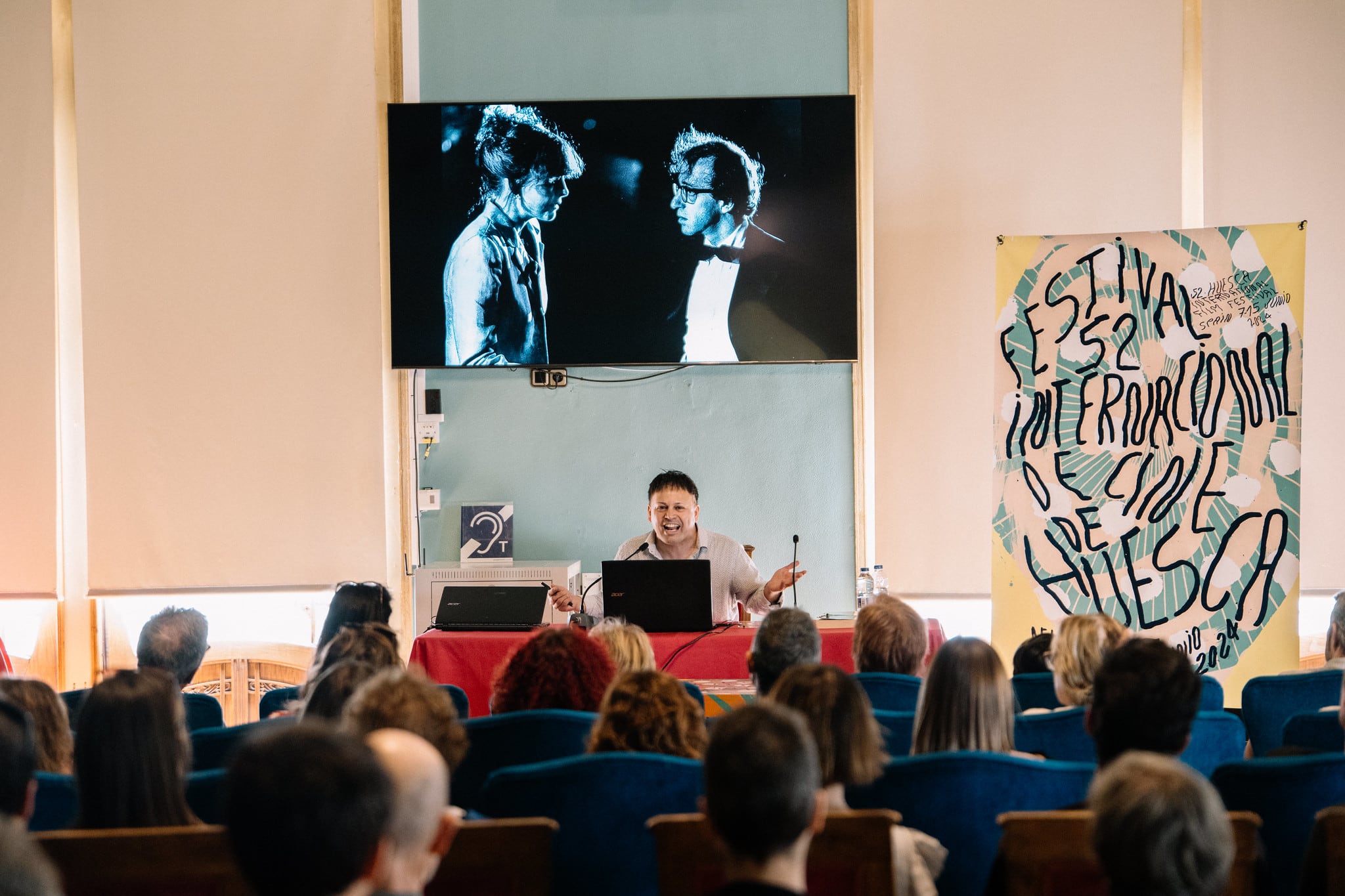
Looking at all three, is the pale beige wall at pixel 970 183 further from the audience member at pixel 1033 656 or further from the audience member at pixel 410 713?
the audience member at pixel 410 713

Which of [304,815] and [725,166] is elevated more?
[725,166]

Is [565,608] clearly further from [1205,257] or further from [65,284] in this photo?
[65,284]

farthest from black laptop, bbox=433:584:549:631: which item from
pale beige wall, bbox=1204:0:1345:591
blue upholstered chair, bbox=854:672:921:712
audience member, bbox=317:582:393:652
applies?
pale beige wall, bbox=1204:0:1345:591

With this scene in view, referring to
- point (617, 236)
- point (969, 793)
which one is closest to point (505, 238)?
point (617, 236)

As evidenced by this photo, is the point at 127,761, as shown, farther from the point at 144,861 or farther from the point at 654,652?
the point at 654,652

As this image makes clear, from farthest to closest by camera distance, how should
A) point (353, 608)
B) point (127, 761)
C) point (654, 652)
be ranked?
1. point (654, 652)
2. point (353, 608)
3. point (127, 761)

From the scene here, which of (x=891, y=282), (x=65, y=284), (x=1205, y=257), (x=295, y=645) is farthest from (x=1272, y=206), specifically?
(x=65, y=284)

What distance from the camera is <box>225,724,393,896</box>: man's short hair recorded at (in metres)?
1.34

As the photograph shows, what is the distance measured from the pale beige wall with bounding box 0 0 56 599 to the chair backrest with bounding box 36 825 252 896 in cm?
491

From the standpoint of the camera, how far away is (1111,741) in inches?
88.3

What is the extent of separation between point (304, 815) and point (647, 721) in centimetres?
115

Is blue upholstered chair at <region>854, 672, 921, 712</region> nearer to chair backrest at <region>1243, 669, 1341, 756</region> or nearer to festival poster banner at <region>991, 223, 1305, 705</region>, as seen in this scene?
chair backrest at <region>1243, 669, 1341, 756</region>

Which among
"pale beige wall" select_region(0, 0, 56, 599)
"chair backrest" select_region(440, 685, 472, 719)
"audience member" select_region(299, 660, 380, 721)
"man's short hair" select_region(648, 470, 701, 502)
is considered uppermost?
"pale beige wall" select_region(0, 0, 56, 599)

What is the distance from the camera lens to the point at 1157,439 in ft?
16.1
